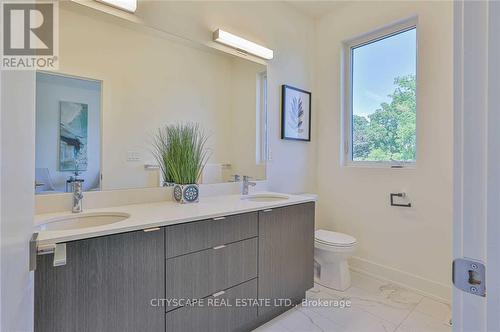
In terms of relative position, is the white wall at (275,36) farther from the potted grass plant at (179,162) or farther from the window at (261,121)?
the potted grass plant at (179,162)

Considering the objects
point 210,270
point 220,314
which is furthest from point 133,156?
point 220,314

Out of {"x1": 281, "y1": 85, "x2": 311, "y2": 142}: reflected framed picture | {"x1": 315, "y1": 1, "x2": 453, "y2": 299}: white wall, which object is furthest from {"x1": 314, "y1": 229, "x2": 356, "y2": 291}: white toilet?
{"x1": 281, "y1": 85, "x2": 311, "y2": 142}: reflected framed picture

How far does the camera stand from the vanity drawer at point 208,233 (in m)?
1.32

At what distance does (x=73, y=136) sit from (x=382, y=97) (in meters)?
2.59

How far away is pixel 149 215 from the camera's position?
138cm

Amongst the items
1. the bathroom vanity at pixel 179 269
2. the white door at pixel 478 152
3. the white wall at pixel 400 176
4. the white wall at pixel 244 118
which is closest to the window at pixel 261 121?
the white wall at pixel 244 118

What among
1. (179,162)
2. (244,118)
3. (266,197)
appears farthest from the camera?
(244,118)

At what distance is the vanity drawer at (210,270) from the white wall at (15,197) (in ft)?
2.36

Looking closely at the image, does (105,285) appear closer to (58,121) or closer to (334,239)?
(58,121)

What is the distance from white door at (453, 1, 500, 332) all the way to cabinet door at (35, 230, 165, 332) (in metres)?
1.18

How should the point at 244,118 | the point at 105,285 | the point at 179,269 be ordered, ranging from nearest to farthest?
the point at 105,285, the point at 179,269, the point at 244,118

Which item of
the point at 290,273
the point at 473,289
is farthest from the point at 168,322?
the point at 473,289

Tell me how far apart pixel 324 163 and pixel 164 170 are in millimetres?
1806

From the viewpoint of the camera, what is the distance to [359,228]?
8.61 ft
